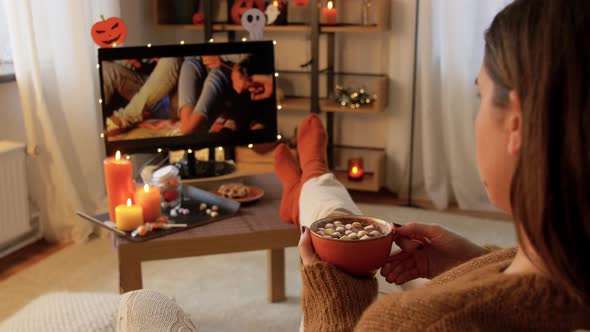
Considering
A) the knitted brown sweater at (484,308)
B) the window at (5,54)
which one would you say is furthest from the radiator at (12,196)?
the knitted brown sweater at (484,308)

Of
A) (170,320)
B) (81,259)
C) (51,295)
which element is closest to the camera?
(170,320)

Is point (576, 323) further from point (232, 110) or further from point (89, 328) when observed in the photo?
point (232, 110)

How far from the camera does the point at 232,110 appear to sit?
96.7 inches

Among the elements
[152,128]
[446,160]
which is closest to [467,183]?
[446,160]

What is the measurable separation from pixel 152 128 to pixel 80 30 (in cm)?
81

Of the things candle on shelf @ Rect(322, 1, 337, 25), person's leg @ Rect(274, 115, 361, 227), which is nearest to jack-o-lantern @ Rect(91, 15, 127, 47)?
person's leg @ Rect(274, 115, 361, 227)

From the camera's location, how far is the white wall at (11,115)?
280 centimetres

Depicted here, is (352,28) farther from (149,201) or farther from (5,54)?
(149,201)

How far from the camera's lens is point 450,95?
331cm

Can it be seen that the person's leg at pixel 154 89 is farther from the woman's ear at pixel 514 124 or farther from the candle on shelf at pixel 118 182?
the woman's ear at pixel 514 124

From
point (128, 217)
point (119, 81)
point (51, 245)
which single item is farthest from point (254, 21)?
point (51, 245)

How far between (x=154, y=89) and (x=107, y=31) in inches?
10.0

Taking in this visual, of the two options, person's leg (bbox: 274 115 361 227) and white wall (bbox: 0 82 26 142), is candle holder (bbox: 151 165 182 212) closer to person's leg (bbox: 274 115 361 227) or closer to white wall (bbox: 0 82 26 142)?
person's leg (bbox: 274 115 361 227)

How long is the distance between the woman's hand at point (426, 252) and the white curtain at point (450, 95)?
87.2 inches
